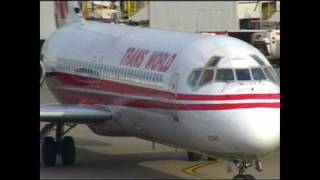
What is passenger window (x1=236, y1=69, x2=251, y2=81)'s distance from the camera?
34.0ft

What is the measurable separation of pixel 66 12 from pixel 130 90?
27.0 ft

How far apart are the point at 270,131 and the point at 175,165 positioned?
5.21 metres

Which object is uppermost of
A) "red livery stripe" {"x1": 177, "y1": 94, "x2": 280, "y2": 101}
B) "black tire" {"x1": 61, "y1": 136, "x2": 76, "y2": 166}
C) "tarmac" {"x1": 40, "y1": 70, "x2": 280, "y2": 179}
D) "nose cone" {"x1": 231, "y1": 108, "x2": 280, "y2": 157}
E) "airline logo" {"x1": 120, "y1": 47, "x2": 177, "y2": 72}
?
"airline logo" {"x1": 120, "y1": 47, "x2": 177, "y2": 72}

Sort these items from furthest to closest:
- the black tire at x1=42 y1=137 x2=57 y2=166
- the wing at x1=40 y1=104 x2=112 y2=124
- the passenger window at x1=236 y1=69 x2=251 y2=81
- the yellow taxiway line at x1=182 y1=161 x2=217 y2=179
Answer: the black tire at x1=42 y1=137 x2=57 y2=166
the wing at x1=40 y1=104 x2=112 y2=124
the yellow taxiway line at x1=182 y1=161 x2=217 y2=179
the passenger window at x1=236 y1=69 x2=251 y2=81

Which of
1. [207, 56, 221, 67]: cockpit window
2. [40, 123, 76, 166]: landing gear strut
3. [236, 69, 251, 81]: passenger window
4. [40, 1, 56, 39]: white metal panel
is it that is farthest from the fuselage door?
[40, 1, 56, 39]: white metal panel

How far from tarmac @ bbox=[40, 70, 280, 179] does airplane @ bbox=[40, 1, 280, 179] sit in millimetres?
556

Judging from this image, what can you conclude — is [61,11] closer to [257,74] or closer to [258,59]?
[258,59]

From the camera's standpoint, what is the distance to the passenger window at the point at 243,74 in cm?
1036

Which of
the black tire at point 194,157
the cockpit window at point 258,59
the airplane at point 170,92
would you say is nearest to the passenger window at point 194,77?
the airplane at point 170,92

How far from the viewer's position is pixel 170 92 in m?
11.1

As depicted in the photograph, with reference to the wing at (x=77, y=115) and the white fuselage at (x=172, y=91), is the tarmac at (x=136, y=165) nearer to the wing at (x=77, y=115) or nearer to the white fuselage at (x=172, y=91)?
the white fuselage at (x=172, y=91)

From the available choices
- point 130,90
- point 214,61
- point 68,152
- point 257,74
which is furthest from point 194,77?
point 68,152

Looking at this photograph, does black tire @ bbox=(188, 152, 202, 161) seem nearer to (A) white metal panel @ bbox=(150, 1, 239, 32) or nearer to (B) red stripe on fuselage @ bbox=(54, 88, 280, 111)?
(B) red stripe on fuselage @ bbox=(54, 88, 280, 111)

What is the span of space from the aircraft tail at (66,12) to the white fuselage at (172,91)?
3215 mm
